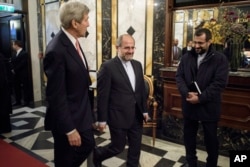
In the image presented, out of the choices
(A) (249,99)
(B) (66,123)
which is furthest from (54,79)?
(A) (249,99)

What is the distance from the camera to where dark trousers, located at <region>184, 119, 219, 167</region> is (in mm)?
2275

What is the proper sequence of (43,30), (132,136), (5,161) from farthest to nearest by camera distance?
(43,30) → (5,161) → (132,136)

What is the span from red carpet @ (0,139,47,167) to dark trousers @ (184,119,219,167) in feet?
5.24

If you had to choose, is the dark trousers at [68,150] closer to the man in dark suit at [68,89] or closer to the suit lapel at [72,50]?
the man in dark suit at [68,89]

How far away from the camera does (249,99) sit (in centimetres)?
254

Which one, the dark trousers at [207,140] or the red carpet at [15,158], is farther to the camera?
the red carpet at [15,158]

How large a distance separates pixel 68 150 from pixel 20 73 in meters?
4.11

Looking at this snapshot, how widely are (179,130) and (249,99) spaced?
102 cm

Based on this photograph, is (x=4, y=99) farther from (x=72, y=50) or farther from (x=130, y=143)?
(x=72, y=50)

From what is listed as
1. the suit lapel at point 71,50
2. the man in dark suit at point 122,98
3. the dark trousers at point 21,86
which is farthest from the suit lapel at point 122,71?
the dark trousers at point 21,86

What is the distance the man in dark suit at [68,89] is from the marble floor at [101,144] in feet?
3.41

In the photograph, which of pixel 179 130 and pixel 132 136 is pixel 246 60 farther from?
pixel 132 136

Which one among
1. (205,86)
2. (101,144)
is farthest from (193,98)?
(101,144)

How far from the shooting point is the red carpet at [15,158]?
2.63 m
